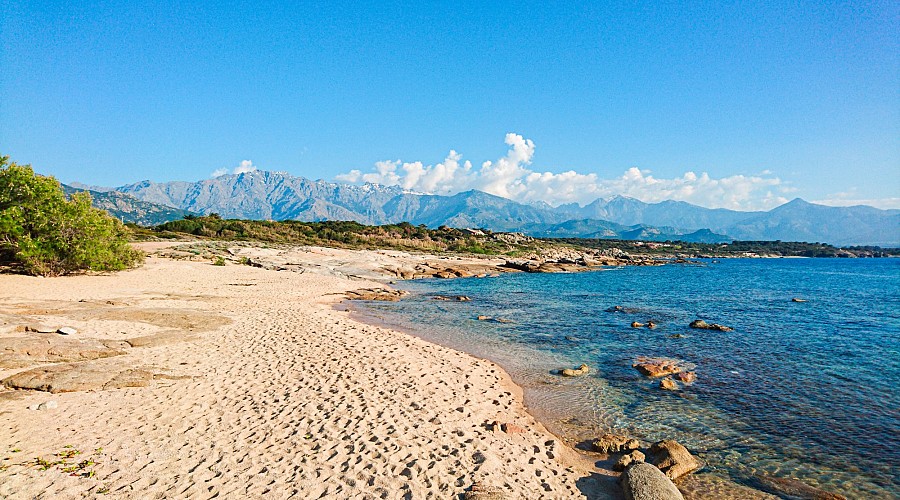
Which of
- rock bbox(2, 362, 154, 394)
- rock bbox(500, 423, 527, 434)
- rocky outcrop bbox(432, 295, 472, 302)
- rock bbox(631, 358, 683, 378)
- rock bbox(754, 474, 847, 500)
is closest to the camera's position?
rock bbox(754, 474, 847, 500)

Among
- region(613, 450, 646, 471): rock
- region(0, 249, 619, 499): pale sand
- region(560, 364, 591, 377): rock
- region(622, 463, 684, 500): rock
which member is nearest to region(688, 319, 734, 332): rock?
region(560, 364, 591, 377): rock

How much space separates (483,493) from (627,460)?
4000 millimetres

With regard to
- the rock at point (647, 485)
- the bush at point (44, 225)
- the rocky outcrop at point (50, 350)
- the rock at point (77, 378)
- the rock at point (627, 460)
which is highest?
the bush at point (44, 225)

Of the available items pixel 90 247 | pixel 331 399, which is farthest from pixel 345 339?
pixel 90 247

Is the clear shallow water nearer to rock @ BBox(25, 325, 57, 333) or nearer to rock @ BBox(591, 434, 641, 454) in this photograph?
rock @ BBox(591, 434, 641, 454)

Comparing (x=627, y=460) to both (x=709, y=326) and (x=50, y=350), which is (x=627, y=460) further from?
(x=709, y=326)

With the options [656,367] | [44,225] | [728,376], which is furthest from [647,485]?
[44,225]

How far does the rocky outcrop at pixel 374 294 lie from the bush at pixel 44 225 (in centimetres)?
1882

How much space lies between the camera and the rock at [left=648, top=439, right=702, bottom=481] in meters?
9.00

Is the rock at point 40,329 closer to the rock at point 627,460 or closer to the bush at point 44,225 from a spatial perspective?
the bush at point 44,225

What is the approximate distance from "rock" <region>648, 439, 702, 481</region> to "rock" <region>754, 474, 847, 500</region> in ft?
4.12

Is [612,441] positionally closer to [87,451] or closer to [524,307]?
[87,451]

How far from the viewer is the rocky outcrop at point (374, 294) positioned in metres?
34.8

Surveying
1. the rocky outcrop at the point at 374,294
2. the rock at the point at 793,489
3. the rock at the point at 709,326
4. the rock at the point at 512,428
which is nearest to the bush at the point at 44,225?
the rocky outcrop at the point at 374,294
